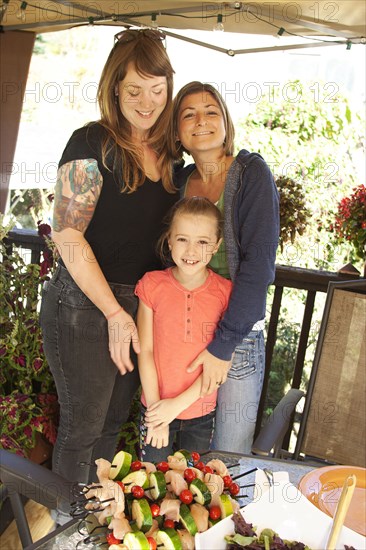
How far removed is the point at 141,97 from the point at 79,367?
76 cm

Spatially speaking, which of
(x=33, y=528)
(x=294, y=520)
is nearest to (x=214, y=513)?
(x=294, y=520)

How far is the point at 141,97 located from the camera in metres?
1.66

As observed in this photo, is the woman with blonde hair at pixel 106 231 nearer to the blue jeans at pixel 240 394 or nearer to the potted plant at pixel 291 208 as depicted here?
the blue jeans at pixel 240 394

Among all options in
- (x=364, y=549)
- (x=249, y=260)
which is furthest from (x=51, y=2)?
(x=364, y=549)

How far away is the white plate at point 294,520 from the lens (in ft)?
3.08

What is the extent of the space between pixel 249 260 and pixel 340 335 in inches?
18.4

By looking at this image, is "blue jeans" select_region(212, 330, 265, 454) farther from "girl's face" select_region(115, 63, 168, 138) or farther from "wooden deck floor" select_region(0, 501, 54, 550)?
"wooden deck floor" select_region(0, 501, 54, 550)

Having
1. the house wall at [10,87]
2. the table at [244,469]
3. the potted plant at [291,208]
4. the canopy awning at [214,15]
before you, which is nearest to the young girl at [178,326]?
the table at [244,469]

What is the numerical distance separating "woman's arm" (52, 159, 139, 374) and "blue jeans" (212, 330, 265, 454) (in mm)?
345

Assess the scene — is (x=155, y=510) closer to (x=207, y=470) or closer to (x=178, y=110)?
(x=207, y=470)

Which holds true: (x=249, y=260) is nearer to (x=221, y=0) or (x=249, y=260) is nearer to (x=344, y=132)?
(x=221, y=0)

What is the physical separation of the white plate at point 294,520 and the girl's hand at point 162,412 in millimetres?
766

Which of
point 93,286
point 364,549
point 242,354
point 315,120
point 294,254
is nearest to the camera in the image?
point 364,549

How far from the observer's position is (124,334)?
5.68 ft
